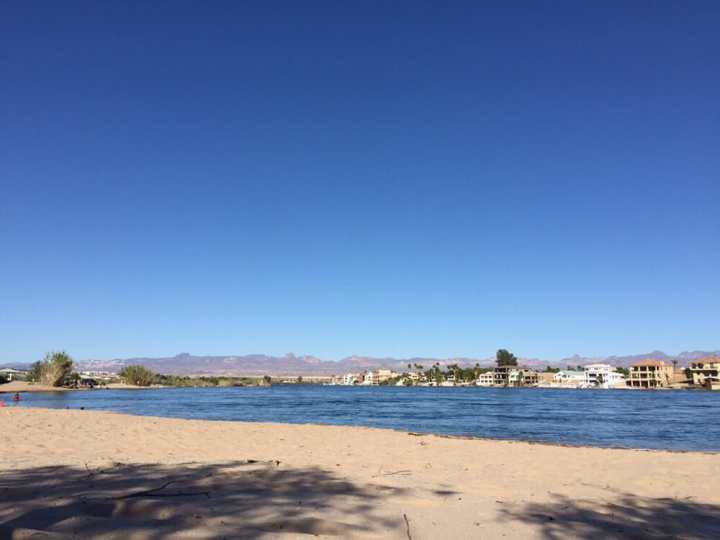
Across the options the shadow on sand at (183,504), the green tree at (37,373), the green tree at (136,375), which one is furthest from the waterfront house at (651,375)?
the shadow on sand at (183,504)

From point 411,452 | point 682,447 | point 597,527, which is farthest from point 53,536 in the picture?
point 682,447

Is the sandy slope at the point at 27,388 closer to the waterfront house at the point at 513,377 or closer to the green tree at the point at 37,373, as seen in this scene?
the green tree at the point at 37,373

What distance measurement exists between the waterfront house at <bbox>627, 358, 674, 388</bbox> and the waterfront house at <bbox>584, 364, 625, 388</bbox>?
429 centimetres

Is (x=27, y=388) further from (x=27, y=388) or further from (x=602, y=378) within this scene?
(x=602, y=378)

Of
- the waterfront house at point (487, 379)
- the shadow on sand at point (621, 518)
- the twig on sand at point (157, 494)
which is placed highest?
the twig on sand at point (157, 494)

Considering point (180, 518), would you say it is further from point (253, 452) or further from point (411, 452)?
point (411, 452)

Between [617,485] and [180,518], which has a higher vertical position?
[180,518]

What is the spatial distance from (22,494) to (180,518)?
2.27 meters

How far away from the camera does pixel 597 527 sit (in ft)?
13.8

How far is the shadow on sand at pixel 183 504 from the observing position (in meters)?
3.26

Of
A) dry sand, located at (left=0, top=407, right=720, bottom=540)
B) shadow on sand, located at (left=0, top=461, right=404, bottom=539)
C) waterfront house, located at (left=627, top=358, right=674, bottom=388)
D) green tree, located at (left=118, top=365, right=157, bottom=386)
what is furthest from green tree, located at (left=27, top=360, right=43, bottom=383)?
waterfront house, located at (left=627, top=358, right=674, bottom=388)

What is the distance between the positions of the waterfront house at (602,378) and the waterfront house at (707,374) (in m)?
18.5

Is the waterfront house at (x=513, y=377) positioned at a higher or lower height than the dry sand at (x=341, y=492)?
lower

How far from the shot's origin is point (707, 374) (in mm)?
127812
